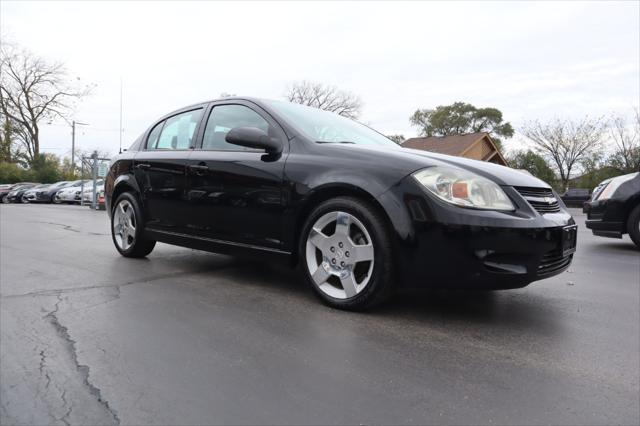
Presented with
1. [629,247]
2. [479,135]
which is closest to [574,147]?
[479,135]

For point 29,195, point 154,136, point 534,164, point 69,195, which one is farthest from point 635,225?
point 534,164

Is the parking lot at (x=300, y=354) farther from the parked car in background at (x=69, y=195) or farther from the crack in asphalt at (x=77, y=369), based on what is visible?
the parked car in background at (x=69, y=195)

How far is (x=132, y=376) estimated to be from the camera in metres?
2.05

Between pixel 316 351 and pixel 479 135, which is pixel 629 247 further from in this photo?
Answer: pixel 479 135

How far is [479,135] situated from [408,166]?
38.4 meters

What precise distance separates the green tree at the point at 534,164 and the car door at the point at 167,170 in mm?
42521

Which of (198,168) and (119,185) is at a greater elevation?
(198,168)

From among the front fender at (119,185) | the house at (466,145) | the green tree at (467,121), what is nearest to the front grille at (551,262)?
the front fender at (119,185)

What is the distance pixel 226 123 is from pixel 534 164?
49312 mm

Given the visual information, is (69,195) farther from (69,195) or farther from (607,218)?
(607,218)

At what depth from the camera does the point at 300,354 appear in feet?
7.61

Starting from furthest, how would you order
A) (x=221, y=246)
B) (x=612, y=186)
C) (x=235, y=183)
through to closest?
1. (x=612, y=186)
2. (x=221, y=246)
3. (x=235, y=183)

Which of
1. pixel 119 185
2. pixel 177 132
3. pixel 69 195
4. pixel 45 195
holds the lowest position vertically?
pixel 45 195

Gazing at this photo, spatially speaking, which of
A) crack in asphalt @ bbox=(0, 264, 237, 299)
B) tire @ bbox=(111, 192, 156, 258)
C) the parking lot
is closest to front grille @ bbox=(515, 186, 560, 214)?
the parking lot
